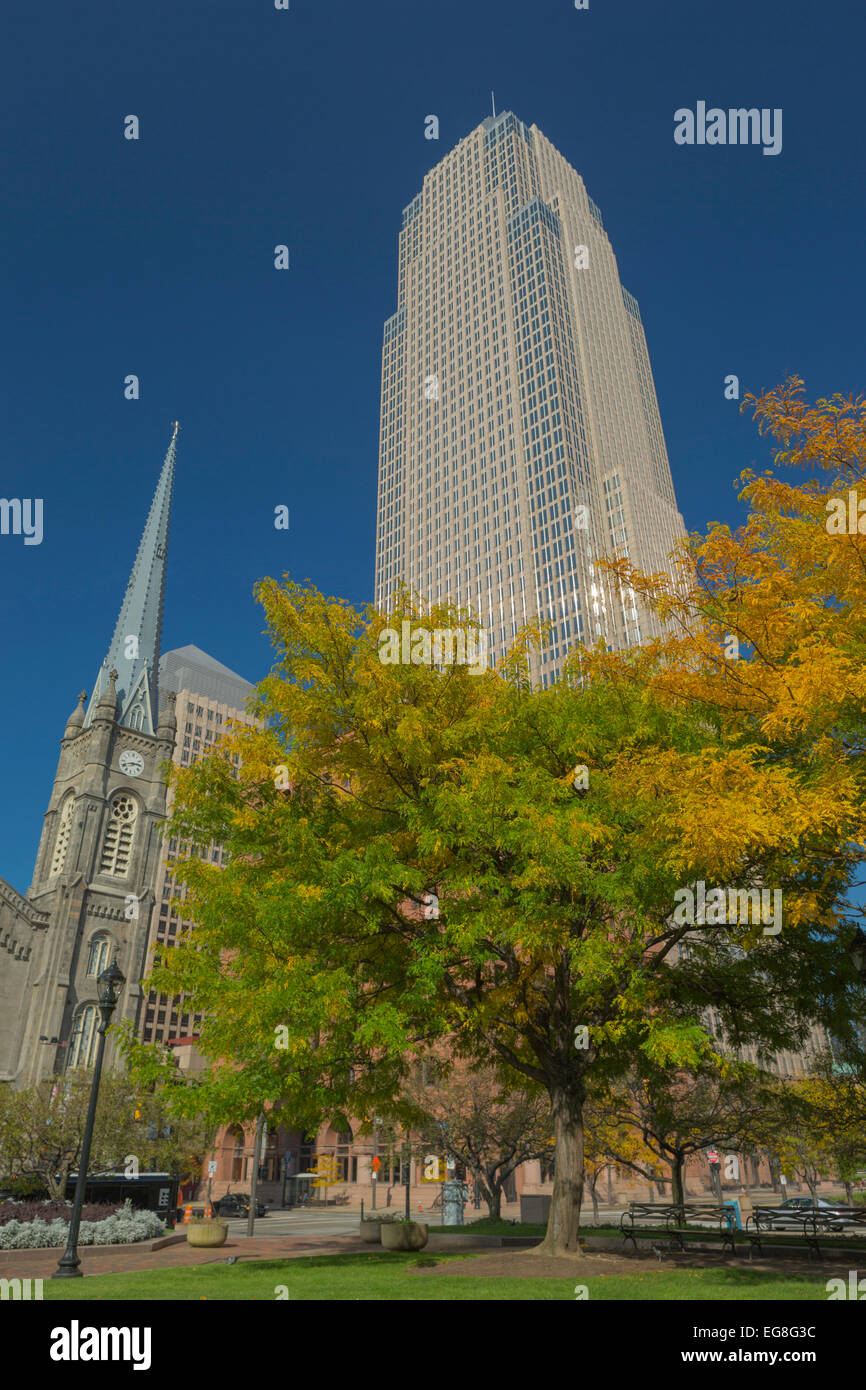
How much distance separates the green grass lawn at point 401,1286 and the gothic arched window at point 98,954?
Result: 197 ft

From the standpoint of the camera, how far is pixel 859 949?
1558cm

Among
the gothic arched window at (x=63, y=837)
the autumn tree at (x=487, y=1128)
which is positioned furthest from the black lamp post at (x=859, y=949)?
the gothic arched window at (x=63, y=837)

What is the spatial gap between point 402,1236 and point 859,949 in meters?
12.7

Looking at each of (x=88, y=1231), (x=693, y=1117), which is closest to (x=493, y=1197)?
(x=693, y=1117)

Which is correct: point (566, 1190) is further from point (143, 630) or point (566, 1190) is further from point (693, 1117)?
point (143, 630)

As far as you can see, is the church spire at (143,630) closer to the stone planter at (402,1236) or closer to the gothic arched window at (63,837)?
the gothic arched window at (63,837)

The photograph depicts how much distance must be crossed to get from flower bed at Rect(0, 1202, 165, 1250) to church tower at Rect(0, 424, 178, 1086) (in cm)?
3805

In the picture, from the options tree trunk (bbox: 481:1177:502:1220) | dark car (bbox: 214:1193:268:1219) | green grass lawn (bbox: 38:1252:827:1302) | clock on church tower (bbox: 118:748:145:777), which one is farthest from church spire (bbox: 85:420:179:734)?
green grass lawn (bbox: 38:1252:827:1302)

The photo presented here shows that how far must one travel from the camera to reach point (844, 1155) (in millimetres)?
25359

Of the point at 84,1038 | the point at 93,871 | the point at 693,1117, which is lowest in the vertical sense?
the point at 693,1117

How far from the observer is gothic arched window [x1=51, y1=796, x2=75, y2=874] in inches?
3024

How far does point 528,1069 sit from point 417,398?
486 ft

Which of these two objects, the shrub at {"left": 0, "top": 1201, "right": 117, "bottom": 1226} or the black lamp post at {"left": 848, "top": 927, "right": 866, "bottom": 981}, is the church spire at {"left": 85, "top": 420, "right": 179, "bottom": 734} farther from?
the black lamp post at {"left": 848, "top": 927, "right": 866, "bottom": 981}

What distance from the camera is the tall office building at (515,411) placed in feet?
400
